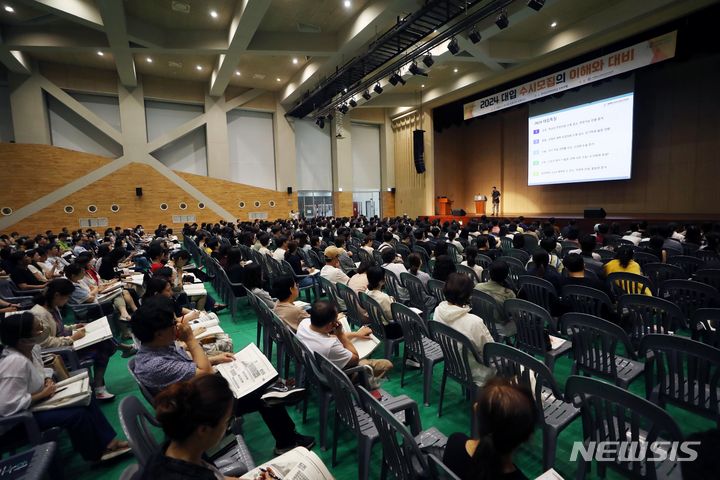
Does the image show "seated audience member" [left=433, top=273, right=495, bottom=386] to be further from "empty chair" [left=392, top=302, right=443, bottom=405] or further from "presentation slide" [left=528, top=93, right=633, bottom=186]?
"presentation slide" [left=528, top=93, right=633, bottom=186]

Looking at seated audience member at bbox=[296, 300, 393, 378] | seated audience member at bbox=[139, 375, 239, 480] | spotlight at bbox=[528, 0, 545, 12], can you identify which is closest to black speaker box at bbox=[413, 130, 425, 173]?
spotlight at bbox=[528, 0, 545, 12]

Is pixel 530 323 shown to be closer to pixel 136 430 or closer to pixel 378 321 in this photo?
pixel 378 321

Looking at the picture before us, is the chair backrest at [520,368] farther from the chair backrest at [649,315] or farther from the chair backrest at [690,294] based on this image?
the chair backrest at [690,294]

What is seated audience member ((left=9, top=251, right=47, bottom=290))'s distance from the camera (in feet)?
18.7

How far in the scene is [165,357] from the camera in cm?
209

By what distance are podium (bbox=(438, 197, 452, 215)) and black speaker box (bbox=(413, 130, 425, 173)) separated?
196 centimetres

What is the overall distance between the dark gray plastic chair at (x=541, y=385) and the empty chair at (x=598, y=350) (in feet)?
1.84

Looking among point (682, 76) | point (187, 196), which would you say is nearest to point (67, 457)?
point (187, 196)

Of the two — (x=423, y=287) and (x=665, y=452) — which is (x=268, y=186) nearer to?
(x=423, y=287)

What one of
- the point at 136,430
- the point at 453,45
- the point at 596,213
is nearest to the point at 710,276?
the point at 136,430

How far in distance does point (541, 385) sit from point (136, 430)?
210 cm

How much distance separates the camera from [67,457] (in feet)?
8.34

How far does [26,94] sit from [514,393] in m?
19.1

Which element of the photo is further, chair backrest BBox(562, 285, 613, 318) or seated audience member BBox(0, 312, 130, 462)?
chair backrest BBox(562, 285, 613, 318)
